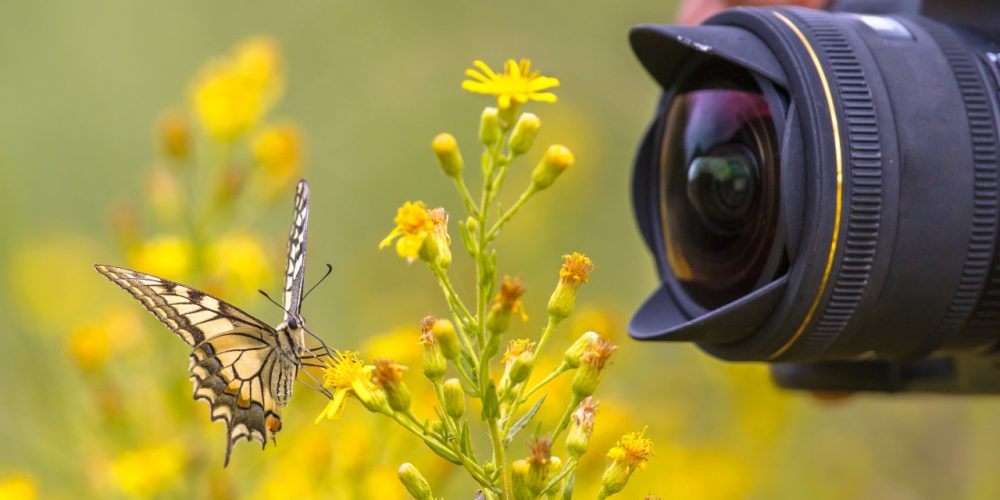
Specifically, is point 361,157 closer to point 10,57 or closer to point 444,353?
point 10,57

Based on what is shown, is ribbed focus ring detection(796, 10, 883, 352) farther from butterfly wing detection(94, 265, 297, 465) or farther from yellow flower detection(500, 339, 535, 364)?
butterfly wing detection(94, 265, 297, 465)

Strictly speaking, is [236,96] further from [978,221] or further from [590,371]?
[978,221]

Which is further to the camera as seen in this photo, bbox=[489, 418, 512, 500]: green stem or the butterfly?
the butterfly

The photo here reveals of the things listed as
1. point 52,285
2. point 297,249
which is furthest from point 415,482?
point 52,285

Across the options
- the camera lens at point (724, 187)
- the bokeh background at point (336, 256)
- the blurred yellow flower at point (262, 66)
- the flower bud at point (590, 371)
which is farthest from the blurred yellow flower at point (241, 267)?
the flower bud at point (590, 371)

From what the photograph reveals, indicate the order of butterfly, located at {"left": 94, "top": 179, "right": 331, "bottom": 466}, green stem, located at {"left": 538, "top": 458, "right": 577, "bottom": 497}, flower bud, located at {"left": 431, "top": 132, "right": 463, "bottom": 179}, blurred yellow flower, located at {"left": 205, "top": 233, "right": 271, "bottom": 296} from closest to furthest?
1. green stem, located at {"left": 538, "top": 458, "right": 577, "bottom": 497}
2. flower bud, located at {"left": 431, "top": 132, "right": 463, "bottom": 179}
3. butterfly, located at {"left": 94, "top": 179, "right": 331, "bottom": 466}
4. blurred yellow flower, located at {"left": 205, "top": 233, "right": 271, "bottom": 296}

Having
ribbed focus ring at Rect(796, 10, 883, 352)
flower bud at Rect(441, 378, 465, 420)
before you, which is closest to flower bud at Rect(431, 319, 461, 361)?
flower bud at Rect(441, 378, 465, 420)
